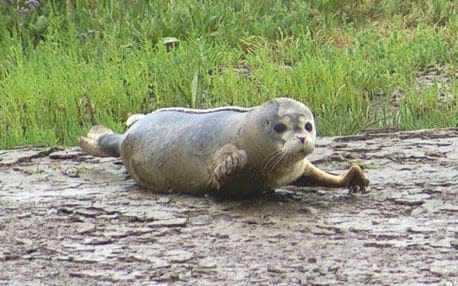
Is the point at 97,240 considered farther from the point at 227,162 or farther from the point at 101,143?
the point at 101,143

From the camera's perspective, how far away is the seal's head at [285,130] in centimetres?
462

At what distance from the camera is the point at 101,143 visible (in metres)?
6.07

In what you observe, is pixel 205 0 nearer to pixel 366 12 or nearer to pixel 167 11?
pixel 167 11

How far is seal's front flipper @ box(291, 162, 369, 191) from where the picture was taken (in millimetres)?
5039

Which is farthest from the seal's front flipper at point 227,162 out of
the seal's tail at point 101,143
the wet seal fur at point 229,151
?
the seal's tail at point 101,143

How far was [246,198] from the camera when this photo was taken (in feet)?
16.5

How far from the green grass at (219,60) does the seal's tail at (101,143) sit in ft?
3.06

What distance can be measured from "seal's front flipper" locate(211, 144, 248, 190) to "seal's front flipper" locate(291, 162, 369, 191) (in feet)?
1.30

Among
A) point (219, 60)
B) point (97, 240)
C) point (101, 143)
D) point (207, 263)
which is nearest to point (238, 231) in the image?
point (207, 263)

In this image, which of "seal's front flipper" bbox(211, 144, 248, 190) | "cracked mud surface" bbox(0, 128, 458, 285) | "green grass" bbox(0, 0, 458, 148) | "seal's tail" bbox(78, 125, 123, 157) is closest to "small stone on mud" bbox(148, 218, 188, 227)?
"cracked mud surface" bbox(0, 128, 458, 285)

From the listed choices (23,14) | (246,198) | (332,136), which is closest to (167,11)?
(23,14)

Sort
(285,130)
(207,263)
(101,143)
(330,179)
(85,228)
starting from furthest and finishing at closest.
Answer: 1. (101,143)
2. (330,179)
3. (85,228)
4. (285,130)
5. (207,263)

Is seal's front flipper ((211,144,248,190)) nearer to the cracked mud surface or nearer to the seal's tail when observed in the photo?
the cracked mud surface

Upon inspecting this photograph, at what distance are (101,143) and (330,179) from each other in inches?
59.7
